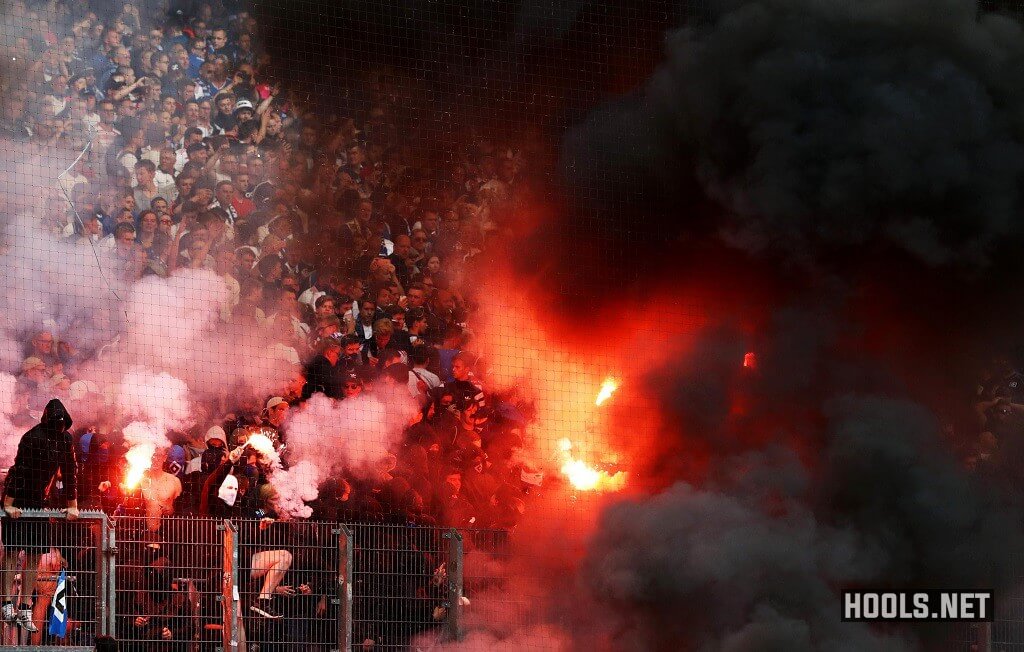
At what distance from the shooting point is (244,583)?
1017 cm

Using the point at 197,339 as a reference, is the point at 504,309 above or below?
above

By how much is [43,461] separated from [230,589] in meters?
1.51

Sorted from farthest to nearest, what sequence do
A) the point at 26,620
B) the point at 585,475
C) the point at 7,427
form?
the point at 585,475 → the point at 7,427 → the point at 26,620

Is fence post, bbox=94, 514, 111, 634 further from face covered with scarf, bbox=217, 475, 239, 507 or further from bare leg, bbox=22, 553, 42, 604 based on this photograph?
face covered with scarf, bbox=217, 475, 239, 507

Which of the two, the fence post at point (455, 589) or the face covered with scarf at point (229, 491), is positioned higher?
the face covered with scarf at point (229, 491)

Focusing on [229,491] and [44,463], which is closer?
[44,463]

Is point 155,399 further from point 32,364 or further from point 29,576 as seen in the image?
point 29,576

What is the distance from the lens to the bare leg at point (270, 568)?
998cm

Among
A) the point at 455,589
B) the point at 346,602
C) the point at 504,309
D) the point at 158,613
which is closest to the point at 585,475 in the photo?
the point at 504,309

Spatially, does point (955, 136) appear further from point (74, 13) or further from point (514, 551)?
point (74, 13)

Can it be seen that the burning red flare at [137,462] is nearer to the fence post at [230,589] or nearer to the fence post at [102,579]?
the fence post at [230,589]

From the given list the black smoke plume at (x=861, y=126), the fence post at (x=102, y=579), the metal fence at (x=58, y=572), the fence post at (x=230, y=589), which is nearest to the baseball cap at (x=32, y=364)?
the metal fence at (x=58, y=572)

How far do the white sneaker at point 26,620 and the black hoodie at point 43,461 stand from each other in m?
0.90

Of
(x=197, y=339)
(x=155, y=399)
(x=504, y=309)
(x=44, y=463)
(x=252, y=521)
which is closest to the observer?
(x=44, y=463)
